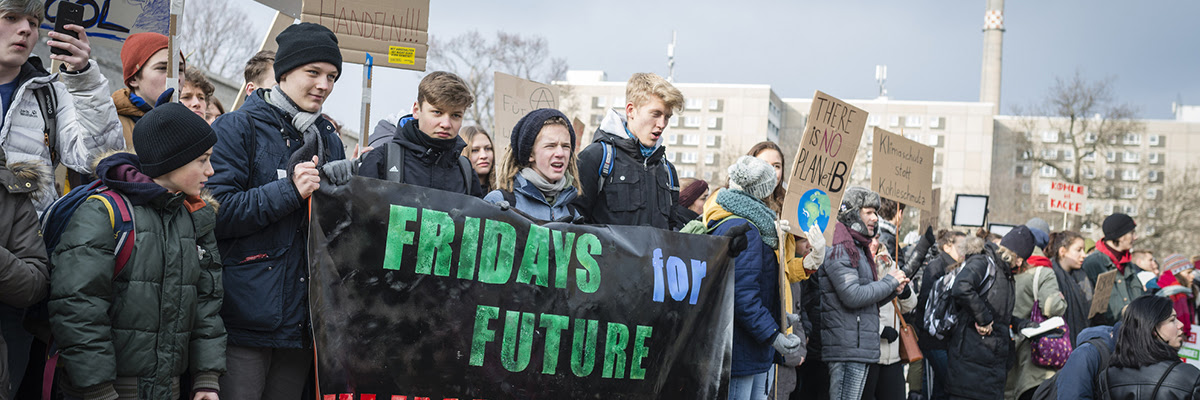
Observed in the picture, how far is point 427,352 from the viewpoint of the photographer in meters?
4.22

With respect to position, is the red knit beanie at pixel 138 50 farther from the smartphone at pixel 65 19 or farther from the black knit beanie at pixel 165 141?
the black knit beanie at pixel 165 141

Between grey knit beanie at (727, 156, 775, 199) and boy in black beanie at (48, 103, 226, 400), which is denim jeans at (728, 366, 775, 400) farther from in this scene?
boy in black beanie at (48, 103, 226, 400)

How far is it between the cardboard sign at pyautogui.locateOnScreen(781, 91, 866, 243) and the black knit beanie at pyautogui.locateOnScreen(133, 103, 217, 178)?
3560 mm

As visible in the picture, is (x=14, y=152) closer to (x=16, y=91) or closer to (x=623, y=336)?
(x=16, y=91)

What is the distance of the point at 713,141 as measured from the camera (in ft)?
349

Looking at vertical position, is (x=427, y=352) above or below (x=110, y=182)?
below

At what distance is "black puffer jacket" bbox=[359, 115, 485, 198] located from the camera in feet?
14.9

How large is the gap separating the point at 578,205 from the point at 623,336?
874 millimetres

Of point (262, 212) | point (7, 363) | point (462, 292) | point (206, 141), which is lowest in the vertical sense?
point (7, 363)

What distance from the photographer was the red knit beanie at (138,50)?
4.64 metres

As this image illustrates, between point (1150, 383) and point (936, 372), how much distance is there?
2890 millimetres

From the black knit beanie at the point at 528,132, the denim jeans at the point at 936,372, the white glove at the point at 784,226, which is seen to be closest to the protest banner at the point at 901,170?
the denim jeans at the point at 936,372

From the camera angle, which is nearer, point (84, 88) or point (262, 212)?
point (262, 212)

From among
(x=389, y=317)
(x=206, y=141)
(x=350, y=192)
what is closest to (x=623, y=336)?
(x=389, y=317)
